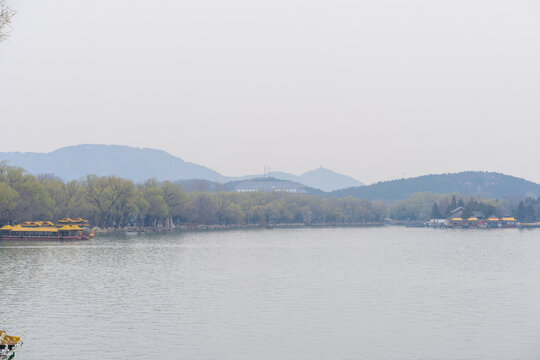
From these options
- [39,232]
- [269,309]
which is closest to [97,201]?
[39,232]

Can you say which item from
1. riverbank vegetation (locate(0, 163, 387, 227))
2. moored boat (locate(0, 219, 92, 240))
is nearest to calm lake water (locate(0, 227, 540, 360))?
moored boat (locate(0, 219, 92, 240))

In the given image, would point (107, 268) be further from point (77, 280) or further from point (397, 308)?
point (397, 308)

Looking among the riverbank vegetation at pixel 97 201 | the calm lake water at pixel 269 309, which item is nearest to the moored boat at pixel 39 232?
the riverbank vegetation at pixel 97 201

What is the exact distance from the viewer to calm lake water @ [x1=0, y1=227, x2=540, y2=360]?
30.5 m

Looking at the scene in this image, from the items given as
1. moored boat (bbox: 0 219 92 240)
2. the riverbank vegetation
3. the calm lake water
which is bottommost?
the calm lake water

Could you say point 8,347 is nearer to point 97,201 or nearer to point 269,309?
point 269,309

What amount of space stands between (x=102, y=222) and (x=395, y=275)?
93387 mm

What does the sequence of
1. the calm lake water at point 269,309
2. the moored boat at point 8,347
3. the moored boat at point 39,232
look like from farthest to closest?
the moored boat at point 39,232
the calm lake water at point 269,309
the moored boat at point 8,347

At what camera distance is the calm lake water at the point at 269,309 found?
100 feet

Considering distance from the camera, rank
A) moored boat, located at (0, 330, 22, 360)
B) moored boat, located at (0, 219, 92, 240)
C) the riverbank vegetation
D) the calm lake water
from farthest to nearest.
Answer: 1. the riverbank vegetation
2. moored boat, located at (0, 219, 92, 240)
3. the calm lake water
4. moored boat, located at (0, 330, 22, 360)

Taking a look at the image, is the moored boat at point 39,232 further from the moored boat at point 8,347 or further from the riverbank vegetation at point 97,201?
the moored boat at point 8,347

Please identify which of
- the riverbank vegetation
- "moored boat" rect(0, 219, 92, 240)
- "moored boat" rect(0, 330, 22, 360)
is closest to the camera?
"moored boat" rect(0, 330, 22, 360)

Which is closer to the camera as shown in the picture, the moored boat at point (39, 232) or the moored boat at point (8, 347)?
the moored boat at point (8, 347)

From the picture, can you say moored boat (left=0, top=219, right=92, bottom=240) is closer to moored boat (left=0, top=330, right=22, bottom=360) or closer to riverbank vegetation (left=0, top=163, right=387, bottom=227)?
riverbank vegetation (left=0, top=163, right=387, bottom=227)
